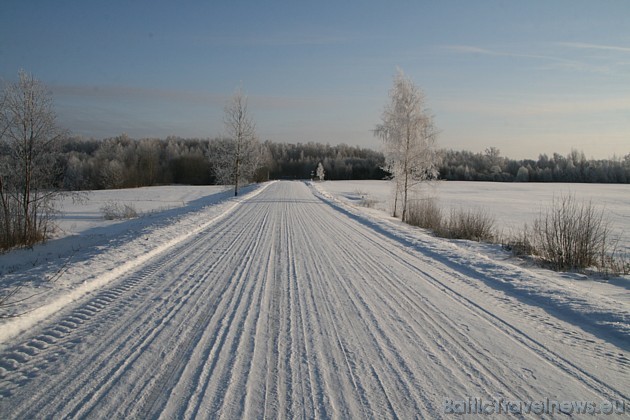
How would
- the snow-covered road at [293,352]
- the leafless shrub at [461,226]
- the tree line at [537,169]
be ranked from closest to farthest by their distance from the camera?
the snow-covered road at [293,352]
the leafless shrub at [461,226]
the tree line at [537,169]

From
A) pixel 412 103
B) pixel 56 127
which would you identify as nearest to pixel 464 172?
pixel 412 103

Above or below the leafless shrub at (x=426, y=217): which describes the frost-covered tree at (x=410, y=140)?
above

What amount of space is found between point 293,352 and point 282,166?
404ft

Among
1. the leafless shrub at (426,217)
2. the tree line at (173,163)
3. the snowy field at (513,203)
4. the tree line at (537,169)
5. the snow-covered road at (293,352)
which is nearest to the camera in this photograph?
the snow-covered road at (293,352)

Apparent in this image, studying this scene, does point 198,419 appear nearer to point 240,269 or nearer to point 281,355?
point 281,355

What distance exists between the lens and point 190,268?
6.88 meters

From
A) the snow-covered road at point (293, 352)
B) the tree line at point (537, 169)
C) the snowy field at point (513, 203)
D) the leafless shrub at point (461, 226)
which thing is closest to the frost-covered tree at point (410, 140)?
the snowy field at point (513, 203)

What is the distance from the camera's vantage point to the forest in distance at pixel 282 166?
70000mm

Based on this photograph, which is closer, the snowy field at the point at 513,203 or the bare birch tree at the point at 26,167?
the bare birch tree at the point at 26,167

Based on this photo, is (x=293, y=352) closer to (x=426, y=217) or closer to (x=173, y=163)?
(x=426, y=217)

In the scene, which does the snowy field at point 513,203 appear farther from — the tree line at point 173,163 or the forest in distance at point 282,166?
the forest in distance at point 282,166

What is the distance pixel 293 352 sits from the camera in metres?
3.70

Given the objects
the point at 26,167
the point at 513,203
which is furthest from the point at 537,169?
the point at 26,167

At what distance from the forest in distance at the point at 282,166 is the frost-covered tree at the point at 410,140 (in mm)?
34299
